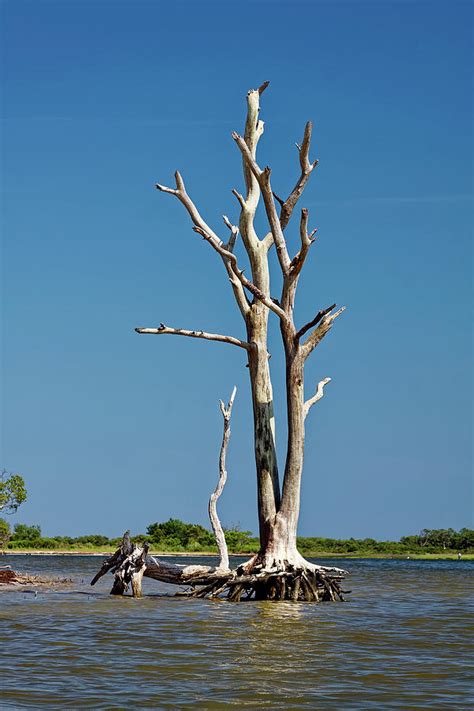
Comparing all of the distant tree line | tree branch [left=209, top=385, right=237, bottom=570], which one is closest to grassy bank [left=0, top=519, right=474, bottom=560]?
the distant tree line

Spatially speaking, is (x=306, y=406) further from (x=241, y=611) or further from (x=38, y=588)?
(x=38, y=588)

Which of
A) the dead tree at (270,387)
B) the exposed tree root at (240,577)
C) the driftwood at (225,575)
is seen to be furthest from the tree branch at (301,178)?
the exposed tree root at (240,577)

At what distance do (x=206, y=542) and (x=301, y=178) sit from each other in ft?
148

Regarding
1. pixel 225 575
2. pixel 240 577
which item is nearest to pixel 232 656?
pixel 240 577

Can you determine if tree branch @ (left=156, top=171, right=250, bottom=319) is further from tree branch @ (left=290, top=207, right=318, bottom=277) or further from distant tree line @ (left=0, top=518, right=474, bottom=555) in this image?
distant tree line @ (left=0, top=518, right=474, bottom=555)

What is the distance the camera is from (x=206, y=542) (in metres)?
61.7

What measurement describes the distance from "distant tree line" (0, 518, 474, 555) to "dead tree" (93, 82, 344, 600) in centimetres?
3750

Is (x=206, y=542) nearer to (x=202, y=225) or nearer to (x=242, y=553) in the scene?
(x=242, y=553)

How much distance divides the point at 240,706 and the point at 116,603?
9.95 metres

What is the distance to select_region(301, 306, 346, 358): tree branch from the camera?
1838cm

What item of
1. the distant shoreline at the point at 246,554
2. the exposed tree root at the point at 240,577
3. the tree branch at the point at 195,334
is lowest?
the exposed tree root at the point at 240,577

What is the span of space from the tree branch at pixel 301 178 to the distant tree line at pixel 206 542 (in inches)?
1521

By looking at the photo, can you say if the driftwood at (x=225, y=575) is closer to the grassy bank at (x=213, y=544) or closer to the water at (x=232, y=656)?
the water at (x=232, y=656)

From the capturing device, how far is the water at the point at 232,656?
8.13 m
